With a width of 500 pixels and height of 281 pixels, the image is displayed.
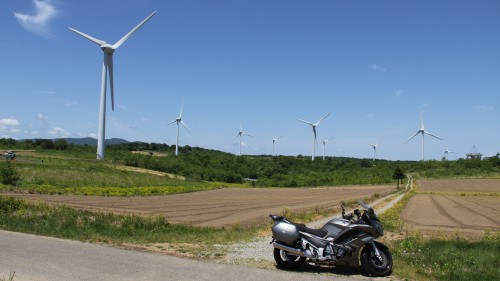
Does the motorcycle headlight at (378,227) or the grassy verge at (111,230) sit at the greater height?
the motorcycle headlight at (378,227)

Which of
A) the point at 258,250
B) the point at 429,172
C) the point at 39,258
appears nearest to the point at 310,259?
the point at 258,250

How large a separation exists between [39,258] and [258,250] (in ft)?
17.9

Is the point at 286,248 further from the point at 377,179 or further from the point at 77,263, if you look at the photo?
the point at 377,179

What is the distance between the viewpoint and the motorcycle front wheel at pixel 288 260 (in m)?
9.82

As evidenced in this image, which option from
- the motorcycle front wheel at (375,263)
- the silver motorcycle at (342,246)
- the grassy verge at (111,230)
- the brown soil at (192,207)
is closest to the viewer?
the motorcycle front wheel at (375,263)

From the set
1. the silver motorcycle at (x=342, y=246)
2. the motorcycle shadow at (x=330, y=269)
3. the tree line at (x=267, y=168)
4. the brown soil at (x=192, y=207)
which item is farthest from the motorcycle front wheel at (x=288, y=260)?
the tree line at (x=267, y=168)

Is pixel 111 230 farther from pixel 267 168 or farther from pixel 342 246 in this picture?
pixel 267 168

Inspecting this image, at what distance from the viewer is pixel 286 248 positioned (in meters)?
9.70

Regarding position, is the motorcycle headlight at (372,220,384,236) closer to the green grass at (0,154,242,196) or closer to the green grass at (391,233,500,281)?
the green grass at (391,233,500,281)

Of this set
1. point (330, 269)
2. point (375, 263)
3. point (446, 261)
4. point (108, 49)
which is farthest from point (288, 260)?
point (108, 49)

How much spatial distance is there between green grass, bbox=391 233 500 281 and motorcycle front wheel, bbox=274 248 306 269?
2081 millimetres

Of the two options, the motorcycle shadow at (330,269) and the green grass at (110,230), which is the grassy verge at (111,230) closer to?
the green grass at (110,230)

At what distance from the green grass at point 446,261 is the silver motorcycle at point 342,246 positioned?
60 centimetres

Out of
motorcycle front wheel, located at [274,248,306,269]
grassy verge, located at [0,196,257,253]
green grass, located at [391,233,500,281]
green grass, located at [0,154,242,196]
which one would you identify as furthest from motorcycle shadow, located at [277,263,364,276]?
green grass, located at [0,154,242,196]
